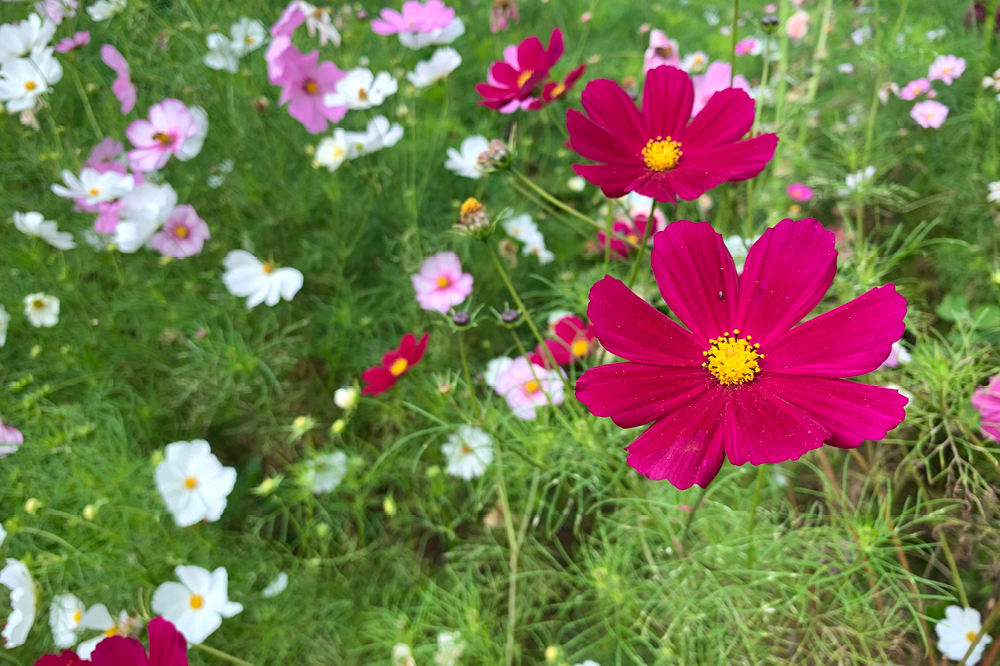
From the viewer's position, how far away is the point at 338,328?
1258 millimetres

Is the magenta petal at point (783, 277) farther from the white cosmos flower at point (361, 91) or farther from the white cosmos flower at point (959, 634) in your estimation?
the white cosmos flower at point (361, 91)

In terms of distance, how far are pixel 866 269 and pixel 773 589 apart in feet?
1.58

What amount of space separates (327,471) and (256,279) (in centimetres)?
38

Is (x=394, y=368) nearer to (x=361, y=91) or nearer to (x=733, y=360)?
(x=733, y=360)

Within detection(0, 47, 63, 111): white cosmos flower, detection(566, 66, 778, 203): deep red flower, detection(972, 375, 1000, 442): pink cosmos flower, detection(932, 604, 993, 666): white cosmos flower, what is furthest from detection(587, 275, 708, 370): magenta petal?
detection(0, 47, 63, 111): white cosmos flower

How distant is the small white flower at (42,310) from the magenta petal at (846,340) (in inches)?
46.7

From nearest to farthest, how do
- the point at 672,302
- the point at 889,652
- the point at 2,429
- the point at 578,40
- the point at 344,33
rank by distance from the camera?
the point at 672,302 → the point at 889,652 → the point at 2,429 → the point at 344,33 → the point at 578,40

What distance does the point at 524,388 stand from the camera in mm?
932

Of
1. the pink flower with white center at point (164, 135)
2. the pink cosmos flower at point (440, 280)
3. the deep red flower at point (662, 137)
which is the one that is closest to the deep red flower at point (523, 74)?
the deep red flower at point (662, 137)

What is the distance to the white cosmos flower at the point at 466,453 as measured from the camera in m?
1.01

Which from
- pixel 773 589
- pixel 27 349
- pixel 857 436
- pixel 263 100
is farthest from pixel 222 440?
pixel 857 436

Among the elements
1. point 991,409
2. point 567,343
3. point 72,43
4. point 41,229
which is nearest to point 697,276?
point 567,343

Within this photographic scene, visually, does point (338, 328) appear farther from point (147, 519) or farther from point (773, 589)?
point (773, 589)

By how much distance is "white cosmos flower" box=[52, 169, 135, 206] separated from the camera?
3.45 ft
